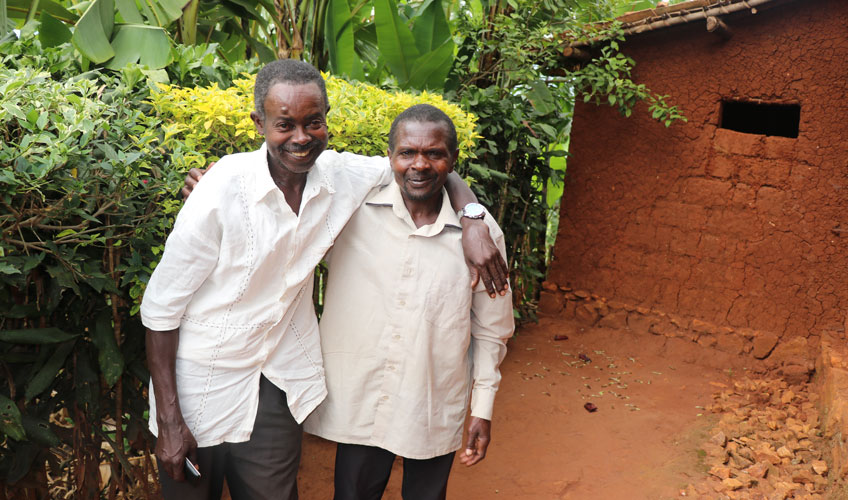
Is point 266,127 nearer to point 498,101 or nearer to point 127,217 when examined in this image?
point 127,217

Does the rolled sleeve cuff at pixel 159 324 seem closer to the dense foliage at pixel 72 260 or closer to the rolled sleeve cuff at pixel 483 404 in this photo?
the dense foliage at pixel 72 260

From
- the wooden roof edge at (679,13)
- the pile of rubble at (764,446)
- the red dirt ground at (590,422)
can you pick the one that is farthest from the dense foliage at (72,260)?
the wooden roof edge at (679,13)

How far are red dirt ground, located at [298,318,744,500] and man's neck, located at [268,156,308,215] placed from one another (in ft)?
7.07

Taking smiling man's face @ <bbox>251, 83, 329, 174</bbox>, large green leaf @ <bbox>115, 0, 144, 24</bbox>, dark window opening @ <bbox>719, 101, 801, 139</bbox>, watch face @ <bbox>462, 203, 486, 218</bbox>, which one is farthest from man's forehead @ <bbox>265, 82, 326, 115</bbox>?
dark window opening @ <bbox>719, 101, 801, 139</bbox>

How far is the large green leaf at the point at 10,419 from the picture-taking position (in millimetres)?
2066

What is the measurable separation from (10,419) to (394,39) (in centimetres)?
330

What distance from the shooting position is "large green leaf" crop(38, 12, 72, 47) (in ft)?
10.6

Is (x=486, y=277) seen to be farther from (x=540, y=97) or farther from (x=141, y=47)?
(x=540, y=97)

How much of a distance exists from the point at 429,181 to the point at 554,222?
617cm

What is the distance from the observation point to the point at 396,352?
7.15 feet

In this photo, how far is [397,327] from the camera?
7.13 feet

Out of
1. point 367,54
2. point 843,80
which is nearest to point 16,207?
point 367,54

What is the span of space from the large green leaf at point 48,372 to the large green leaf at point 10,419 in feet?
0.27

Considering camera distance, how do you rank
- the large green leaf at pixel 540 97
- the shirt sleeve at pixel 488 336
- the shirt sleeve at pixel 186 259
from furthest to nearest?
1. the large green leaf at pixel 540 97
2. the shirt sleeve at pixel 488 336
3. the shirt sleeve at pixel 186 259
